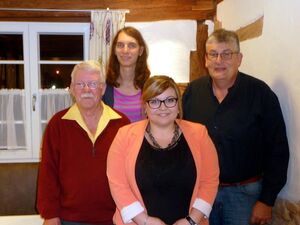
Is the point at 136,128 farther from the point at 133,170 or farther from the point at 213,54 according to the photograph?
the point at 213,54

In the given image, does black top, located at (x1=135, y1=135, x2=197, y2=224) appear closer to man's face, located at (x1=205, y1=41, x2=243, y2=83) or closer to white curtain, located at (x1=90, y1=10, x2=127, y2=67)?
man's face, located at (x1=205, y1=41, x2=243, y2=83)

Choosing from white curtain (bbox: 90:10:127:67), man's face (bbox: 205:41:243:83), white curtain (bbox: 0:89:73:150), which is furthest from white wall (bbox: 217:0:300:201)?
white curtain (bbox: 0:89:73:150)

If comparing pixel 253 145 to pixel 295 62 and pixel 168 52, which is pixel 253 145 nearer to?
pixel 295 62

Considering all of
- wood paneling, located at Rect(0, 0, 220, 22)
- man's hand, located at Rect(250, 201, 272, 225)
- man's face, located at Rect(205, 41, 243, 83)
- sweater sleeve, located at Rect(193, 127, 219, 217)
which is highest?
wood paneling, located at Rect(0, 0, 220, 22)

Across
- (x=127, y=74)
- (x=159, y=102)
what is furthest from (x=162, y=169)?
(x=127, y=74)

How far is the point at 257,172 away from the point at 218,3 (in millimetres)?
1892

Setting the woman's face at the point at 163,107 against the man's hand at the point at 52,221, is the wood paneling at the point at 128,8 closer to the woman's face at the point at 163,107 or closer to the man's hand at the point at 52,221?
the woman's face at the point at 163,107

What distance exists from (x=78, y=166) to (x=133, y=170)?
0.34 meters

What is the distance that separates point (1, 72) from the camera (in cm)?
339

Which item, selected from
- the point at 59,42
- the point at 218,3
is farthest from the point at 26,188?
the point at 218,3

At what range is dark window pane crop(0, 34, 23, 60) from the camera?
3.40 m

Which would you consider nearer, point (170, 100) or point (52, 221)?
point (170, 100)

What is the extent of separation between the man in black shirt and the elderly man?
58 centimetres

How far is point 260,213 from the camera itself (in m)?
1.82
